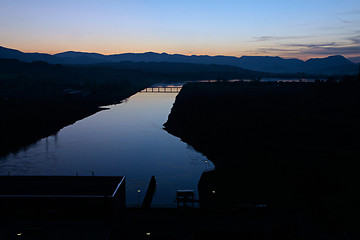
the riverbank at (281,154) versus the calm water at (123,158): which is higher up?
the riverbank at (281,154)

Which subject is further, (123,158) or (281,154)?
(123,158)

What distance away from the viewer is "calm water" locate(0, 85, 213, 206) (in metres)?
38.2

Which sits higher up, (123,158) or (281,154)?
(281,154)

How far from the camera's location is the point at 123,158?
4856 cm

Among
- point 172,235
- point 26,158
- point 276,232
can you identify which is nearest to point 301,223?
point 276,232

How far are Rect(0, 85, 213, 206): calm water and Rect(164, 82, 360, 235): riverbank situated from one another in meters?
A: 3.11

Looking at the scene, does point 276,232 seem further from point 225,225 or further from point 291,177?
point 291,177

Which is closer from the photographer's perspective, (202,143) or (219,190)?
(219,190)

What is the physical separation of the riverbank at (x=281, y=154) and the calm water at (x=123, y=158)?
3110mm

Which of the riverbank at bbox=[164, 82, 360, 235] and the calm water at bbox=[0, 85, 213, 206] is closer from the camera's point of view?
the riverbank at bbox=[164, 82, 360, 235]

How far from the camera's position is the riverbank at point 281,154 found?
29.4 m

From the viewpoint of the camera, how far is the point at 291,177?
3491cm

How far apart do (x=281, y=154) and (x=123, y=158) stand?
21935 millimetres

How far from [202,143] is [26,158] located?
27.3 metres
